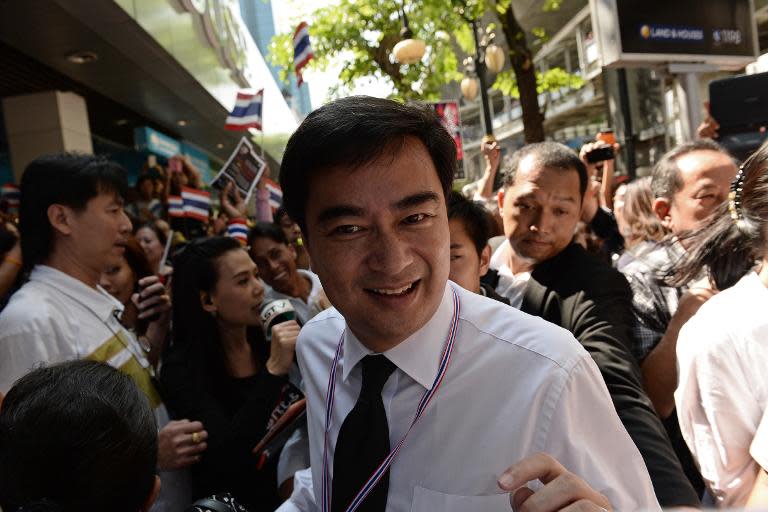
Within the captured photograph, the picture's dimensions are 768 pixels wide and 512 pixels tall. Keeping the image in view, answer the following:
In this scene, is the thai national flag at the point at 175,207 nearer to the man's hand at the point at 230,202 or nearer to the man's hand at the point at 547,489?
the man's hand at the point at 230,202

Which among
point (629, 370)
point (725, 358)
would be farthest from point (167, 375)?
point (725, 358)

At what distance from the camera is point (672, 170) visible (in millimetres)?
3061

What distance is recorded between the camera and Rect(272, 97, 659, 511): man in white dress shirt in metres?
1.29

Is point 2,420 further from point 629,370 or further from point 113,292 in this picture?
point 113,292

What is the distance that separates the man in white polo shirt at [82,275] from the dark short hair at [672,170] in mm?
2413

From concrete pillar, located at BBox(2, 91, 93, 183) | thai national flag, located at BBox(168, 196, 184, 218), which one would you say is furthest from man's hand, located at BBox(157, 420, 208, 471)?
concrete pillar, located at BBox(2, 91, 93, 183)

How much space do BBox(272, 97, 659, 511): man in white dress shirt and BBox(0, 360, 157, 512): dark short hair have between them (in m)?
0.45

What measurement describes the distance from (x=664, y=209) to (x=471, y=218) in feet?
3.88

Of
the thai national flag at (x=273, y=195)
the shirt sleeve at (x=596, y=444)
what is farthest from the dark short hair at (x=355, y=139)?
the thai national flag at (x=273, y=195)

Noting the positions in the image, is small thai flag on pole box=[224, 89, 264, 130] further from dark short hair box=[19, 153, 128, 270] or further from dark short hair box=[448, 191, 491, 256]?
dark short hair box=[448, 191, 491, 256]

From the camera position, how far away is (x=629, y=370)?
183 cm

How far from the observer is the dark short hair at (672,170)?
3.04 meters

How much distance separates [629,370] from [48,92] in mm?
8879

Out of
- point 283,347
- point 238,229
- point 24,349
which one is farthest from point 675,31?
point 24,349
